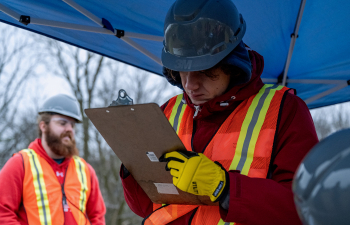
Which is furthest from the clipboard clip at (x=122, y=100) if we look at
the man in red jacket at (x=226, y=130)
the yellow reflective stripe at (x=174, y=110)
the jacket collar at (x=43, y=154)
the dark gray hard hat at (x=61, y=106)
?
the dark gray hard hat at (x=61, y=106)

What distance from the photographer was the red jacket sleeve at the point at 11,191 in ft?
11.6

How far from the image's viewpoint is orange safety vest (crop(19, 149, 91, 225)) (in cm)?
369

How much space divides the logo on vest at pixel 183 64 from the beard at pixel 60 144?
111 inches

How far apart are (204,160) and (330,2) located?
168 centimetres

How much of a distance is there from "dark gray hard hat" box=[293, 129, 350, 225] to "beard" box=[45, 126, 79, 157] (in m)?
3.92

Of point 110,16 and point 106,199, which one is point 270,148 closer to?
point 110,16

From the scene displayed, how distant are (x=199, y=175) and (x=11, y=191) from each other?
9.32 ft

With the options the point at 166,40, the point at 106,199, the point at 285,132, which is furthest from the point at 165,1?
the point at 106,199

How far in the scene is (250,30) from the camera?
120 inches

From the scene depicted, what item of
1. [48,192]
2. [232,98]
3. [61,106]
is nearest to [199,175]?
[232,98]

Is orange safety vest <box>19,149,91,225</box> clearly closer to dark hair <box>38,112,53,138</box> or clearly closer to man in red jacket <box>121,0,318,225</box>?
dark hair <box>38,112,53,138</box>

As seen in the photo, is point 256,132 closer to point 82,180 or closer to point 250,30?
point 250,30

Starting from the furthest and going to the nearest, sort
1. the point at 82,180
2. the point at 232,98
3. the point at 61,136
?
the point at 61,136, the point at 82,180, the point at 232,98

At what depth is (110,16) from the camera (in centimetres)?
285
